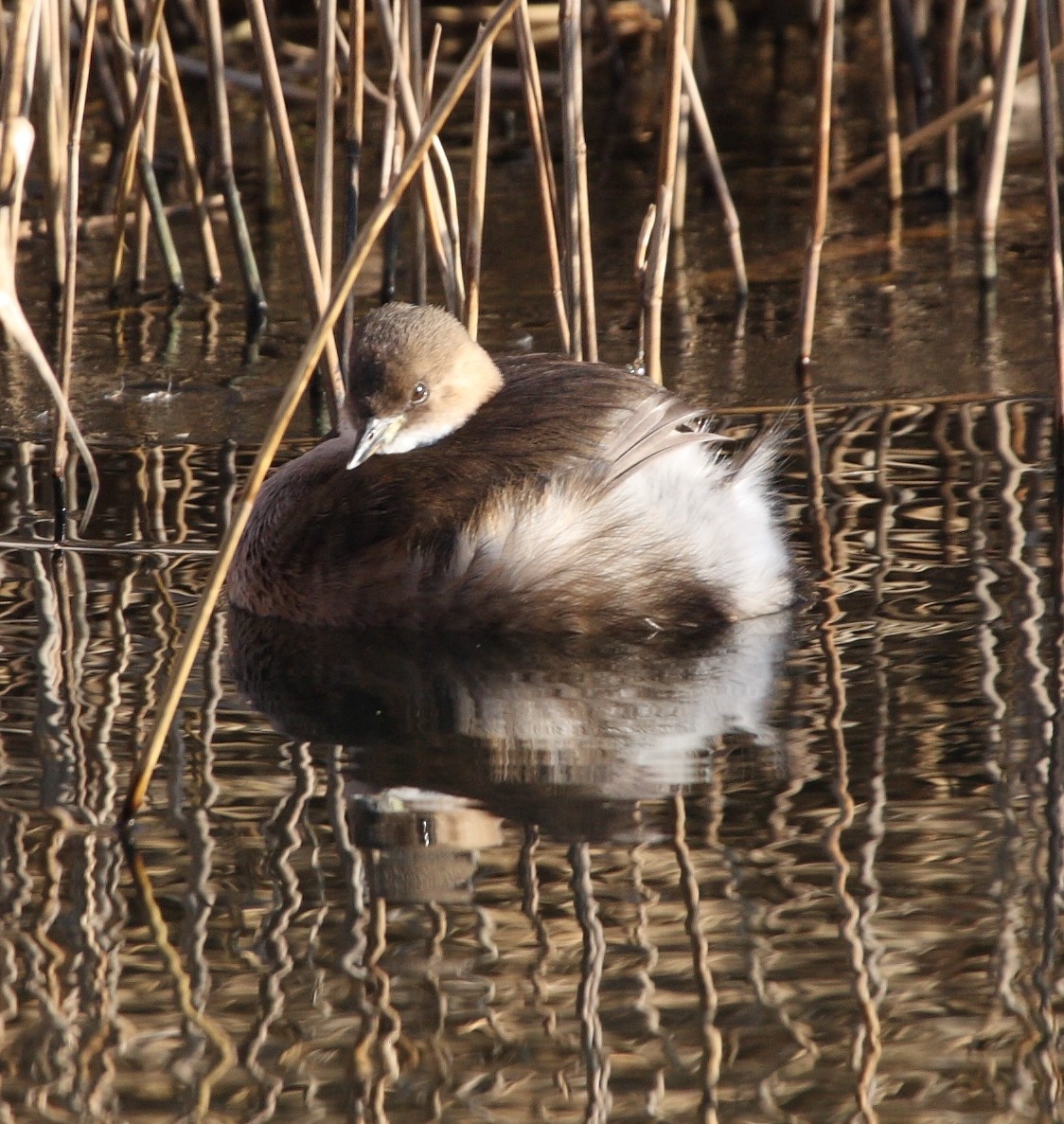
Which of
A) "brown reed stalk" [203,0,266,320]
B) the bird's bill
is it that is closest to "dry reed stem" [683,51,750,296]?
"brown reed stalk" [203,0,266,320]

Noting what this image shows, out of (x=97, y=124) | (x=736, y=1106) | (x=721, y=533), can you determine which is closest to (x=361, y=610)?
(x=721, y=533)

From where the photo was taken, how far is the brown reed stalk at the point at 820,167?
4.68 meters

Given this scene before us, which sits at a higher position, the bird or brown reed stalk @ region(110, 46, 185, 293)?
brown reed stalk @ region(110, 46, 185, 293)

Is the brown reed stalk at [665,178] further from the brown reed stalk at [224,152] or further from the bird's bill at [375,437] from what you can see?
the brown reed stalk at [224,152]

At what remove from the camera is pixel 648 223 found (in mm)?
4457

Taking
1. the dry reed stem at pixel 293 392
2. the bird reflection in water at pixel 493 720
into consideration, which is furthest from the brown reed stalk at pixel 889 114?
the dry reed stem at pixel 293 392

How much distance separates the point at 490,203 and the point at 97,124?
236 centimetres

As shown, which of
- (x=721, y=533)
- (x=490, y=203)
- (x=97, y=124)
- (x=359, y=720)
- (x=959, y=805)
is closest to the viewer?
(x=959, y=805)

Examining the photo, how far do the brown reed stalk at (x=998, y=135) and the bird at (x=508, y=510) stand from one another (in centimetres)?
155

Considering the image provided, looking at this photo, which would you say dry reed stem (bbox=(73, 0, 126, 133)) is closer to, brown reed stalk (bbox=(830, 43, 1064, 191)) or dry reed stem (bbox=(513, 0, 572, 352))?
brown reed stalk (bbox=(830, 43, 1064, 191))

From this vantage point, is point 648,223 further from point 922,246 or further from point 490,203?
point 490,203

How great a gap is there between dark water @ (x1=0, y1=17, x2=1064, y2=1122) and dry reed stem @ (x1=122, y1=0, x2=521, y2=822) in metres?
0.20

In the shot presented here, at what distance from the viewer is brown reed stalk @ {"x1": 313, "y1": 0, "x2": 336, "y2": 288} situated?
429cm

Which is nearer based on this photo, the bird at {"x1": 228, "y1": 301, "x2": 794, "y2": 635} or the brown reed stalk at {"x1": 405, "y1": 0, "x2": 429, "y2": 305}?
the bird at {"x1": 228, "y1": 301, "x2": 794, "y2": 635}
